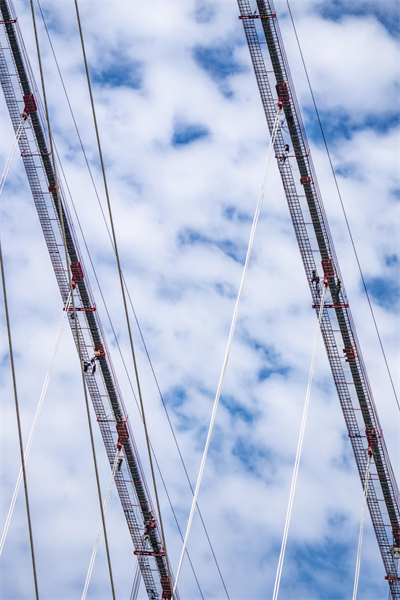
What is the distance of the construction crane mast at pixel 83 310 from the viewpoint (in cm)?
3491

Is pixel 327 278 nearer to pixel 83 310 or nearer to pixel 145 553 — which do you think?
pixel 83 310

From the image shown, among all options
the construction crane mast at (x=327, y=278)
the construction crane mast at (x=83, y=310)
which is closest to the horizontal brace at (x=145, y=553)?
the construction crane mast at (x=83, y=310)

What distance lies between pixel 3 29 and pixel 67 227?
7860mm

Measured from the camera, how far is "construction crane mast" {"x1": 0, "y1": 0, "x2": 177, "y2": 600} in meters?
34.9

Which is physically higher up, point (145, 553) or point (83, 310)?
point (83, 310)

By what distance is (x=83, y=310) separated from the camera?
3738 centimetres

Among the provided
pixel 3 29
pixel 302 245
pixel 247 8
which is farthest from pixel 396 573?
pixel 3 29

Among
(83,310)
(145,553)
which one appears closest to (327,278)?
(83,310)

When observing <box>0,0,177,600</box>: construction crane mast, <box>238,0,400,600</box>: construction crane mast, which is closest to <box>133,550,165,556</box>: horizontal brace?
<box>0,0,177,600</box>: construction crane mast

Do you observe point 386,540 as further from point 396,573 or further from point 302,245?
point 302,245

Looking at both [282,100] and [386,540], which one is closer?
[282,100]

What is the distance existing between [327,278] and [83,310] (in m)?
10.2

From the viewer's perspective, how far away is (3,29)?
111 ft

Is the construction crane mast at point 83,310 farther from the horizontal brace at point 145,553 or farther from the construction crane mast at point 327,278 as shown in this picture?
the construction crane mast at point 327,278
